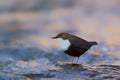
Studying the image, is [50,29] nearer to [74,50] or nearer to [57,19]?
[57,19]

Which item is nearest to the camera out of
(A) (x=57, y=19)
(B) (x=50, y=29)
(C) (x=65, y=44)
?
(C) (x=65, y=44)

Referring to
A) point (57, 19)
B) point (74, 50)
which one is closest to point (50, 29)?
point (57, 19)

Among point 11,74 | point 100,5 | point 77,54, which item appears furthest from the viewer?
point 100,5

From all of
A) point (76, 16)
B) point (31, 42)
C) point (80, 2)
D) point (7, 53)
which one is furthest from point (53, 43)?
point (80, 2)

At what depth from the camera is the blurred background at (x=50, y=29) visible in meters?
8.34

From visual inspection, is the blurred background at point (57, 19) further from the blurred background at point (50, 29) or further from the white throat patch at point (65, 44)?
the white throat patch at point (65, 44)

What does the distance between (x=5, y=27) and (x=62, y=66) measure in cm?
544

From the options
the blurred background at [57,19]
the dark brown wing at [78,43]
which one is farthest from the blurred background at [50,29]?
the dark brown wing at [78,43]

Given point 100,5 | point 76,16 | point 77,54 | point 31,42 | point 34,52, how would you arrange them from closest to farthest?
point 77,54, point 34,52, point 31,42, point 76,16, point 100,5

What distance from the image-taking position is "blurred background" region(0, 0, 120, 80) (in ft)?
27.3

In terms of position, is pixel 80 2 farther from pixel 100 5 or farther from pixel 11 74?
pixel 11 74

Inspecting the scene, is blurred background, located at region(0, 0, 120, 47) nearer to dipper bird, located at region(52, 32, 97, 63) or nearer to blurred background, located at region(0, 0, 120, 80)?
blurred background, located at region(0, 0, 120, 80)

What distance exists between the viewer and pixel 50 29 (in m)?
11.4

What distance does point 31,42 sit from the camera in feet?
32.8
